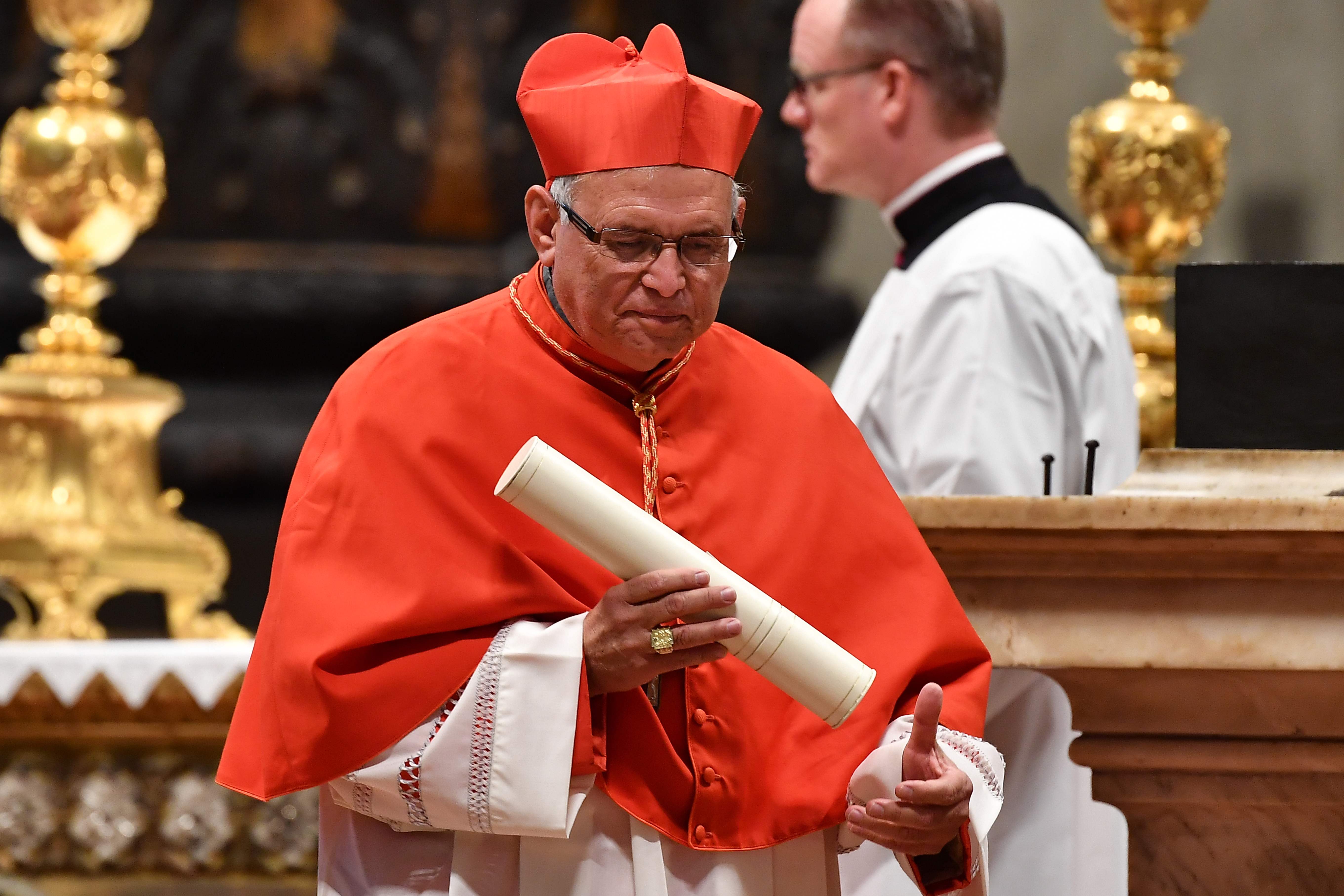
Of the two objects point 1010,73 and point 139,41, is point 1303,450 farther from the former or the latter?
point 139,41

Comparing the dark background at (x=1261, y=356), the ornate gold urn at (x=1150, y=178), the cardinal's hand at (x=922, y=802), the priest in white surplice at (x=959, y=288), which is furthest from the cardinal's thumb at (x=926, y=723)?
the ornate gold urn at (x=1150, y=178)

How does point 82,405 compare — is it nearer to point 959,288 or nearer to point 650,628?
point 959,288

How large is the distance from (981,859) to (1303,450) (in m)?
0.93

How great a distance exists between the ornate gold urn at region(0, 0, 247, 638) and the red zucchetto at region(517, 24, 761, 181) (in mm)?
2604

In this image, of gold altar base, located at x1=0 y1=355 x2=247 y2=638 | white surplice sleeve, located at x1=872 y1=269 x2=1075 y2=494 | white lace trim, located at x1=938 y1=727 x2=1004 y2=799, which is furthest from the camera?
gold altar base, located at x1=0 y1=355 x2=247 y2=638

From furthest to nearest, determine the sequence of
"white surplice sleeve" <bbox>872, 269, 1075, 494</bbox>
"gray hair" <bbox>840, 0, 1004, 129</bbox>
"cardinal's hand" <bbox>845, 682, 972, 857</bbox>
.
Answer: "gray hair" <bbox>840, 0, 1004, 129</bbox> → "white surplice sleeve" <bbox>872, 269, 1075, 494</bbox> → "cardinal's hand" <bbox>845, 682, 972, 857</bbox>

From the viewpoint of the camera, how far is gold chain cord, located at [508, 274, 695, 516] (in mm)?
2576

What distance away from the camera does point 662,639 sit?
7.39 ft

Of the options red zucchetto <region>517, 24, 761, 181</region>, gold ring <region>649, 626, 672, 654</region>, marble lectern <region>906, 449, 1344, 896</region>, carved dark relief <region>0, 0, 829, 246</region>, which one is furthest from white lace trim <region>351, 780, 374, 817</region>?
carved dark relief <region>0, 0, 829, 246</region>

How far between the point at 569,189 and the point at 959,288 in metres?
1.92

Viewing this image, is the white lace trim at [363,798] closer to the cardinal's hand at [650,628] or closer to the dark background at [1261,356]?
the cardinal's hand at [650,628]

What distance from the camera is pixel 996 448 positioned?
404 centimetres

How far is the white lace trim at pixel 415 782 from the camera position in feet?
7.68

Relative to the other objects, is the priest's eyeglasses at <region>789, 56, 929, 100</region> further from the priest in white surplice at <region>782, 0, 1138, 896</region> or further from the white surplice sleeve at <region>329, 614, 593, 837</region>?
the white surplice sleeve at <region>329, 614, 593, 837</region>
